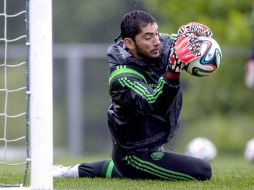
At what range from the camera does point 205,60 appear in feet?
Answer: 20.8

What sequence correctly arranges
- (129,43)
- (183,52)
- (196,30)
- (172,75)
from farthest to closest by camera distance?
(129,43) < (196,30) < (172,75) < (183,52)

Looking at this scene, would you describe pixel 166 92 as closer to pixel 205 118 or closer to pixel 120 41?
pixel 120 41

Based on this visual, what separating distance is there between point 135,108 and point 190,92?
1167 centimetres

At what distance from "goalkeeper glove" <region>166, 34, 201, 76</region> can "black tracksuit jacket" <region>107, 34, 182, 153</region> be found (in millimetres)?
454

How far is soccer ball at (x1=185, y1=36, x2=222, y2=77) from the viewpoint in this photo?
6.35 m

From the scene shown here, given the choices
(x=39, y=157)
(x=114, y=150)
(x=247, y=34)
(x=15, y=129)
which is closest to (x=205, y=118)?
(x=247, y=34)

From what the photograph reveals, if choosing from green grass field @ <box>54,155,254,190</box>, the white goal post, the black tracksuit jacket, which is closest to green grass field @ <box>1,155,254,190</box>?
green grass field @ <box>54,155,254,190</box>

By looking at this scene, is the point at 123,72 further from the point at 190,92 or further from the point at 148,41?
the point at 190,92

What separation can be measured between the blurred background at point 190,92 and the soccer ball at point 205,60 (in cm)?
1170

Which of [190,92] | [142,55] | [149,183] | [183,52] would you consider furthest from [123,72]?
[190,92]

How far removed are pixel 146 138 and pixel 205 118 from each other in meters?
11.6

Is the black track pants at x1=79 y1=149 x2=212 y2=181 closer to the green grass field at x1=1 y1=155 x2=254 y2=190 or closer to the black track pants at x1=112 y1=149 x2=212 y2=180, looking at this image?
the black track pants at x1=112 y1=149 x2=212 y2=180

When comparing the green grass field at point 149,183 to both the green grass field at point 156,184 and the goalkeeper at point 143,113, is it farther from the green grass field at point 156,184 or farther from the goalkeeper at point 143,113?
the goalkeeper at point 143,113

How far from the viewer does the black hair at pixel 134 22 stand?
23.1 feet
